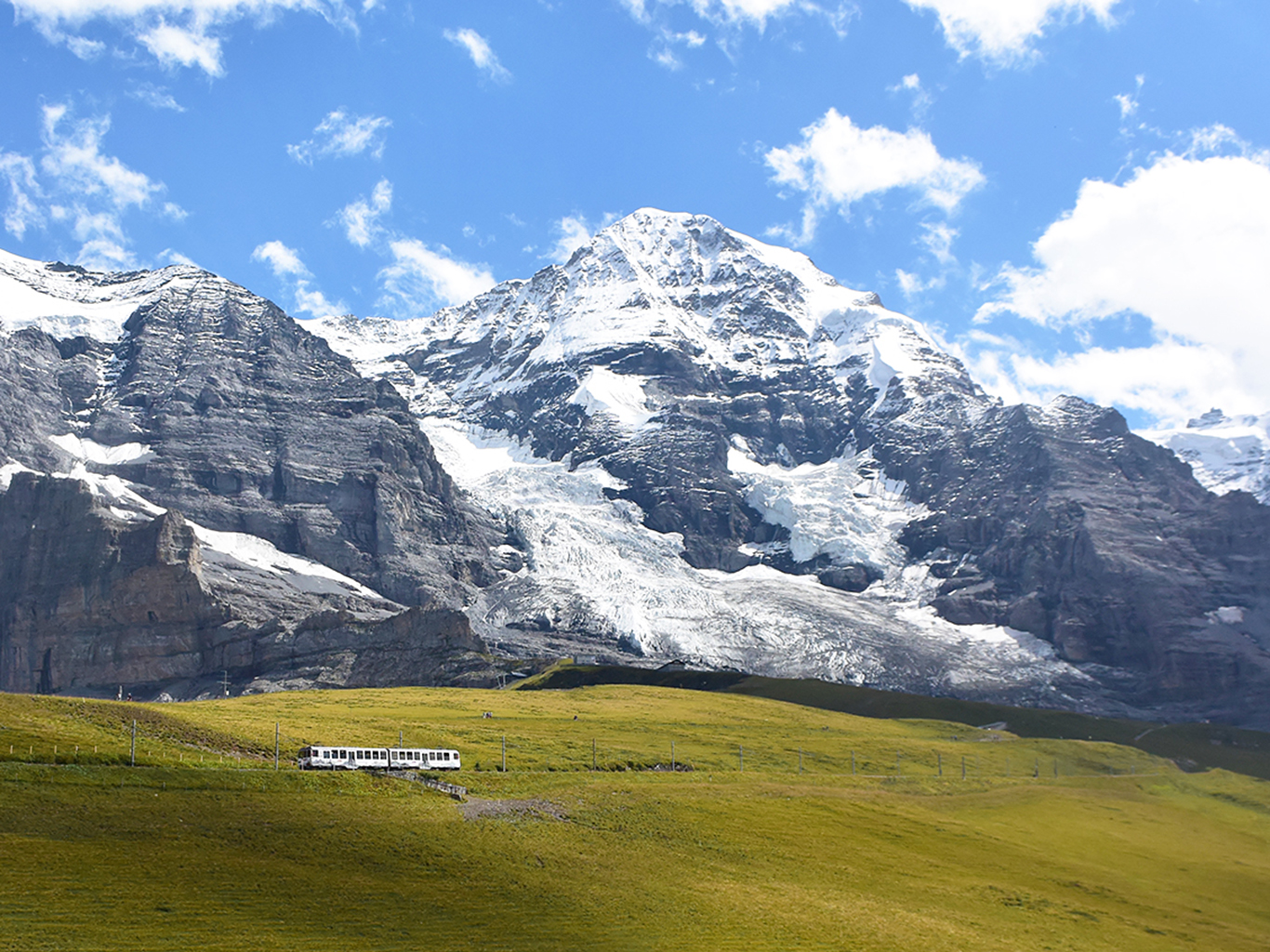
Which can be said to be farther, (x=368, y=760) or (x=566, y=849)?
(x=368, y=760)

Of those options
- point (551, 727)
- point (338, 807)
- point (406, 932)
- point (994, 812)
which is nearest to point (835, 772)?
point (994, 812)

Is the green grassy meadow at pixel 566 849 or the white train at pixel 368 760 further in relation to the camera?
the white train at pixel 368 760

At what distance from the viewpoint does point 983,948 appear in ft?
230

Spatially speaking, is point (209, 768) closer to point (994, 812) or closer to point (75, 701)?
point (75, 701)

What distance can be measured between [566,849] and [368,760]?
20217 millimetres

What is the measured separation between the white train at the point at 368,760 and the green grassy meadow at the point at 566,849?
9.60 feet

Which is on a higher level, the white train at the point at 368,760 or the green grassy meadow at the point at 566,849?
the white train at the point at 368,760

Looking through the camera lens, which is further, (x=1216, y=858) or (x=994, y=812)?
(x=994, y=812)

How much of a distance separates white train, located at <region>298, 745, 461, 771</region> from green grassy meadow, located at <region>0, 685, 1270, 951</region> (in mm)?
2927

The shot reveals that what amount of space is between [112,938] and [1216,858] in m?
83.8

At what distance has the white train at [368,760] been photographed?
8806 centimetres

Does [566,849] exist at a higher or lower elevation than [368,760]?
lower

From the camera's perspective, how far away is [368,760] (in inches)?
3538

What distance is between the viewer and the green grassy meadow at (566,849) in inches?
2393
